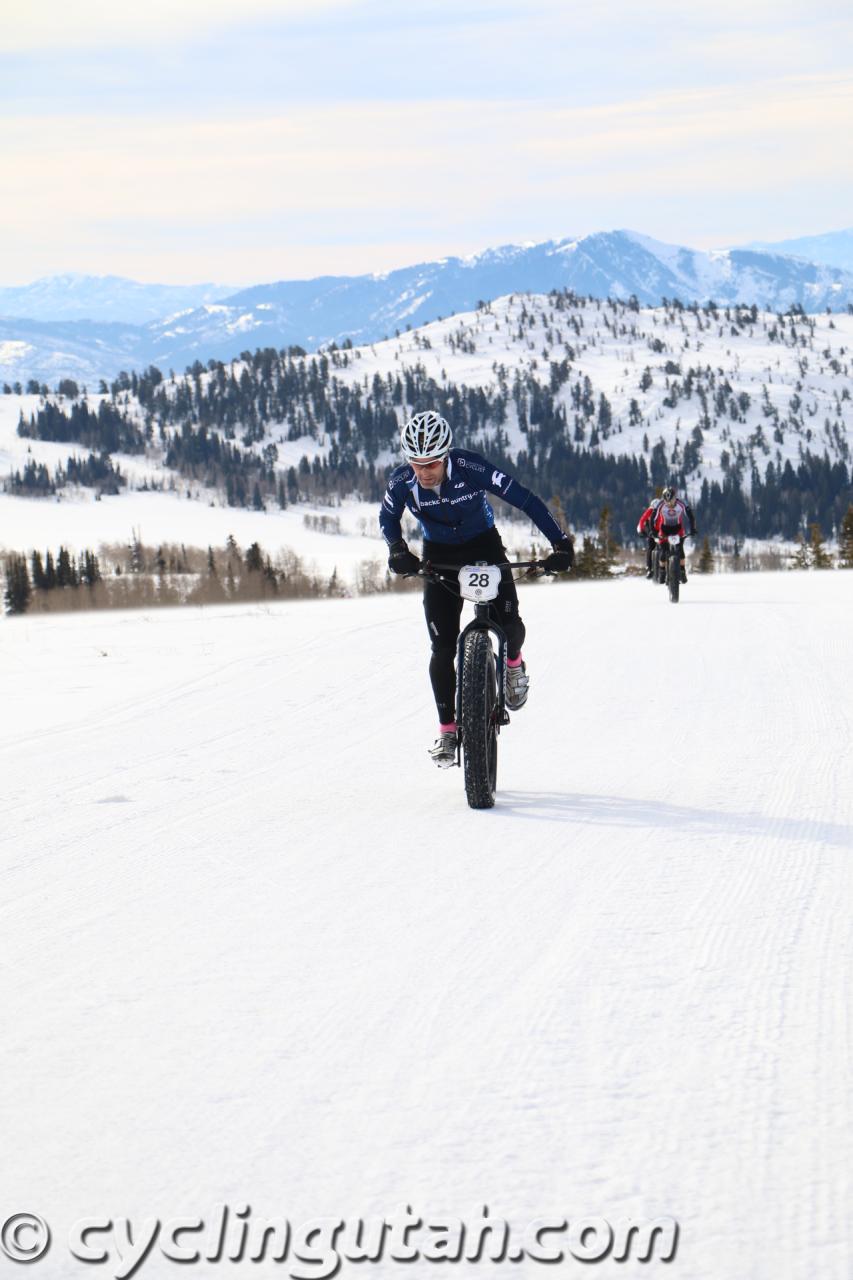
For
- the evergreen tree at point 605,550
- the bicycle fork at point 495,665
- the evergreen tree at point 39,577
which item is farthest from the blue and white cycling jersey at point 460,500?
the evergreen tree at point 39,577

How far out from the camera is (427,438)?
7.35 metres

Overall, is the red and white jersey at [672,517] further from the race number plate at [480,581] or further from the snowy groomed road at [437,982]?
the race number plate at [480,581]

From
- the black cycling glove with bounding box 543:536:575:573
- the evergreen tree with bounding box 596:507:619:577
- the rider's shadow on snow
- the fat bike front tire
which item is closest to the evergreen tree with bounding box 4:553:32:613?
the evergreen tree with bounding box 596:507:619:577

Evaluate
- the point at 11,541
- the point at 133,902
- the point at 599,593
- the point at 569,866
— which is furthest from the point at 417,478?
the point at 11,541

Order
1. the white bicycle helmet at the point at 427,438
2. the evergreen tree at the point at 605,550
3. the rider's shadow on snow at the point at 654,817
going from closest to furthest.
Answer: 1. the rider's shadow on snow at the point at 654,817
2. the white bicycle helmet at the point at 427,438
3. the evergreen tree at the point at 605,550

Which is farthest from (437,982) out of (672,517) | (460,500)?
(672,517)

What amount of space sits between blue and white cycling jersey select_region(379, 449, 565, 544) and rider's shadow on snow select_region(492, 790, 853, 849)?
1.60 m

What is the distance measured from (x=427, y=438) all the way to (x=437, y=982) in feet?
12.5

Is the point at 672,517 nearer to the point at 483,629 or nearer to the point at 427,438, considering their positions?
the point at 483,629

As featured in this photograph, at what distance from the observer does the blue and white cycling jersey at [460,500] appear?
765 cm

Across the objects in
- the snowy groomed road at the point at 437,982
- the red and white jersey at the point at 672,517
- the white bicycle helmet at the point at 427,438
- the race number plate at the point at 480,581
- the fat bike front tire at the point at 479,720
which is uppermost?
the red and white jersey at the point at 672,517

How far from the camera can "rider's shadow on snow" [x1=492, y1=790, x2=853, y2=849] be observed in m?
6.36

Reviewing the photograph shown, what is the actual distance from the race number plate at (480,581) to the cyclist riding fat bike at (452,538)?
0.82 feet

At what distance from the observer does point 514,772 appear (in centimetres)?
838
